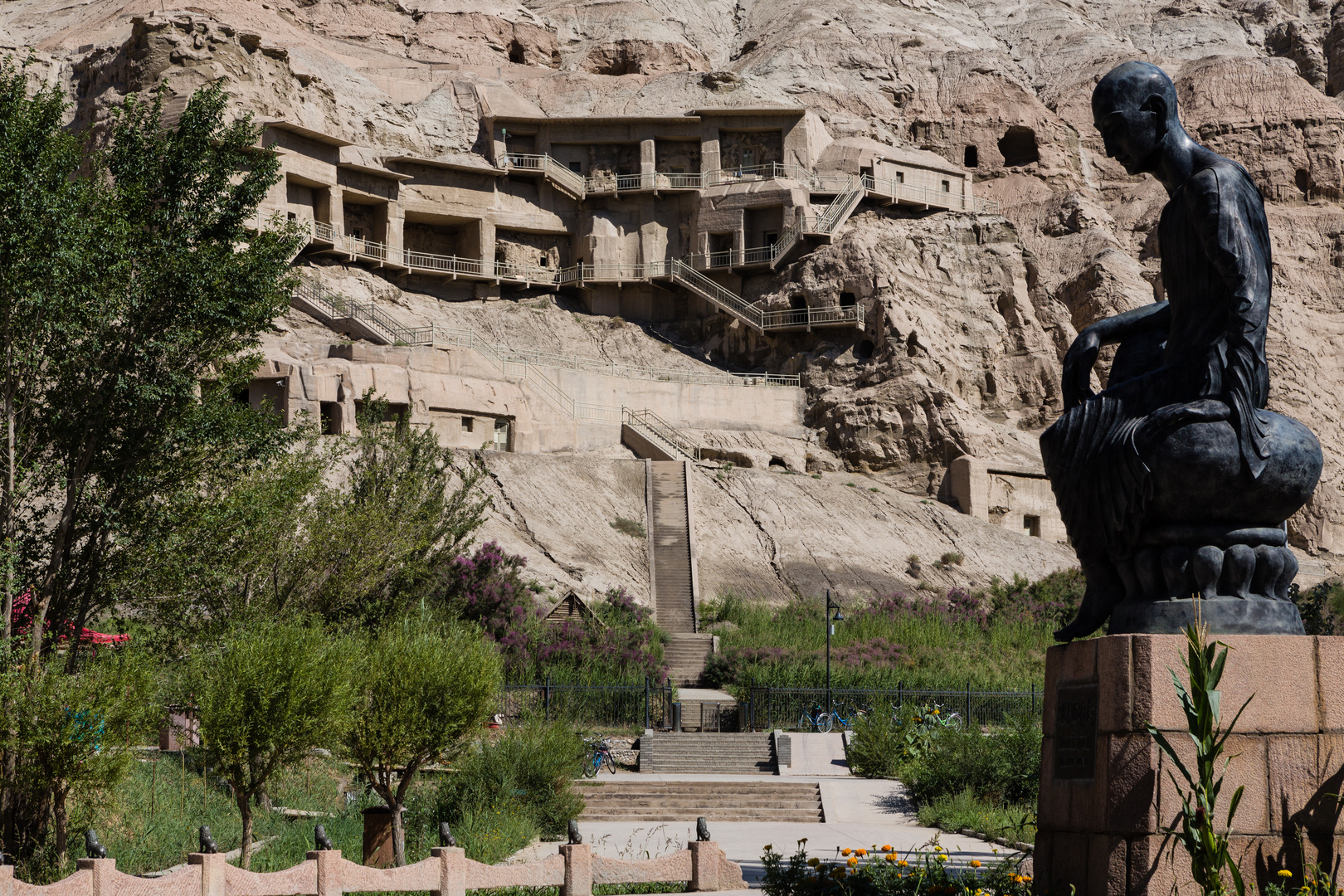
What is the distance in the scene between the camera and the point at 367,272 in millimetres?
53875

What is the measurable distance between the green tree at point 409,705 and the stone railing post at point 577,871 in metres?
3.27

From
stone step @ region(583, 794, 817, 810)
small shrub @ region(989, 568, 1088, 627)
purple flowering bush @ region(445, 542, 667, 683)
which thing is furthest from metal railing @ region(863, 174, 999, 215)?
stone step @ region(583, 794, 817, 810)

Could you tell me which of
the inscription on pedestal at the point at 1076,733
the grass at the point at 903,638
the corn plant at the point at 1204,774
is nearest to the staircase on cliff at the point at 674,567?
the grass at the point at 903,638

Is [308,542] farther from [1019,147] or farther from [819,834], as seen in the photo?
[1019,147]

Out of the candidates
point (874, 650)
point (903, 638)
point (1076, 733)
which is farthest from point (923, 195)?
point (1076, 733)

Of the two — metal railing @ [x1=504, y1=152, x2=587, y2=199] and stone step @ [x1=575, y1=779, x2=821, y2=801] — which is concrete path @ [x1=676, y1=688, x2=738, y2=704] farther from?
metal railing @ [x1=504, y1=152, x2=587, y2=199]

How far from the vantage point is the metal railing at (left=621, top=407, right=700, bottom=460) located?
46.5 meters

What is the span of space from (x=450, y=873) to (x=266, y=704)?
3.04 metres

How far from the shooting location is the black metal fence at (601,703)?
2739 cm

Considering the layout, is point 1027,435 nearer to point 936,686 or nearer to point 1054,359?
point 1054,359

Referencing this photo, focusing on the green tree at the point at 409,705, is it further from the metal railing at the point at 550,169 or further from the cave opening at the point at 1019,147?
the cave opening at the point at 1019,147

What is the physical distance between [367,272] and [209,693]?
41.4m

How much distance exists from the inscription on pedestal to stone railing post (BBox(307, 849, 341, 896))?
20.3 ft

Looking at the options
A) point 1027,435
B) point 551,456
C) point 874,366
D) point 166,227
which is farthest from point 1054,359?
point 166,227
